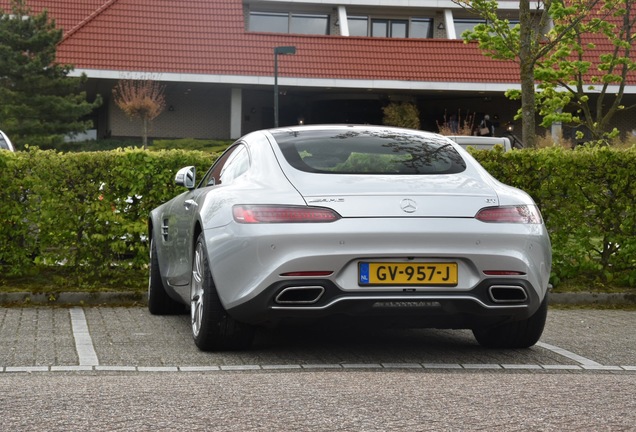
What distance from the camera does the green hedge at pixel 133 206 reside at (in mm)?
11055

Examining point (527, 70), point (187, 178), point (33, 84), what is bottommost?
point (33, 84)

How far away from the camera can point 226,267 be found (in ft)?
23.3

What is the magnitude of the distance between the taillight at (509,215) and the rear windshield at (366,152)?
519mm

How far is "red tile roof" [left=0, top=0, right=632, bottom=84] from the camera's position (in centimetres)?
4375

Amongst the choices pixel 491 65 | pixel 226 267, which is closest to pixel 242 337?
pixel 226 267

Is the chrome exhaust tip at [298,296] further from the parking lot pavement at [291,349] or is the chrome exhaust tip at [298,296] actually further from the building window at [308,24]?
the building window at [308,24]

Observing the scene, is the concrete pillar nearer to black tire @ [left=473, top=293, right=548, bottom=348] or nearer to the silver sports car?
black tire @ [left=473, top=293, right=548, bottom=348]

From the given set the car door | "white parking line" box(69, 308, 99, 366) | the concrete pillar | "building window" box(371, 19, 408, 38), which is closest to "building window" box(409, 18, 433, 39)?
"building window" box(371, 19, 408, 38)

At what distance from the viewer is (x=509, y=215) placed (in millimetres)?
7125

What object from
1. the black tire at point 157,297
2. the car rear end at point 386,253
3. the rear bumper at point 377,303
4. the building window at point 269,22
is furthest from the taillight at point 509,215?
the building window at point 269,22

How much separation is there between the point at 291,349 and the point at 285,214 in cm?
127

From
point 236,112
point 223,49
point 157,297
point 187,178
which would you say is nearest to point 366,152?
point 187,178

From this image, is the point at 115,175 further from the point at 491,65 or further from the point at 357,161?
the point at 491,65

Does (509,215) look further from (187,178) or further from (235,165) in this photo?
(187,178)
